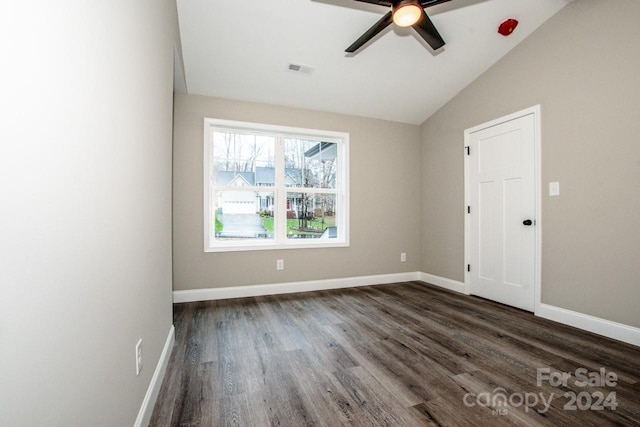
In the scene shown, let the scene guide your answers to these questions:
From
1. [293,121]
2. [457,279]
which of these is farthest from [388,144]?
[457,279]

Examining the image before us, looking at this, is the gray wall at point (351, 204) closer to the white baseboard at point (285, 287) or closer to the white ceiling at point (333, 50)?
the white baseboard at point (285, 287)

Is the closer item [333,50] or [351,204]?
[333,50]

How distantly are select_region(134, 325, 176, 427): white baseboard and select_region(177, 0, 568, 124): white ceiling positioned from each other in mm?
2656

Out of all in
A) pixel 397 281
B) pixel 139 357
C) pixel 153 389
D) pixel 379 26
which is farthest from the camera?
pixel 397 281

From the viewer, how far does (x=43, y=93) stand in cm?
61

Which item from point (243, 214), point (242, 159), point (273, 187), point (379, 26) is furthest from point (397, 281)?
point (379, 26)

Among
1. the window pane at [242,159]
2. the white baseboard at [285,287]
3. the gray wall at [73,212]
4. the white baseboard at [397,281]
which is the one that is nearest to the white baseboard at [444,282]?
the white baseboard at [397,281]

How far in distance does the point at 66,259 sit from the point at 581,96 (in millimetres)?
3723

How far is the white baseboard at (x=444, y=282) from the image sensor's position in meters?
3.66

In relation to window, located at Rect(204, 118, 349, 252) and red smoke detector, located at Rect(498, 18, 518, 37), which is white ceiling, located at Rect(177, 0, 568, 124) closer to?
red smoke detector, located at Rect(498, 18, 518, 37)

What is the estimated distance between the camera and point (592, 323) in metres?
2.41

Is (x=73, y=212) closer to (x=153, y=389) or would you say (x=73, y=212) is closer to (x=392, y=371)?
(x=153, y=389)

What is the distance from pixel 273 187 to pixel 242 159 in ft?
1.74

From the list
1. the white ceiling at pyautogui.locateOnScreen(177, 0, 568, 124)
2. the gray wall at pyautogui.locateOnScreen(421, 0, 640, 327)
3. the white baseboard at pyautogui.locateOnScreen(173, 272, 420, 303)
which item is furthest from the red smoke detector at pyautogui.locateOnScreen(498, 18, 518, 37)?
the white baseboard at pyautogui.locateOnScreen(173, 272, 420, 303)
